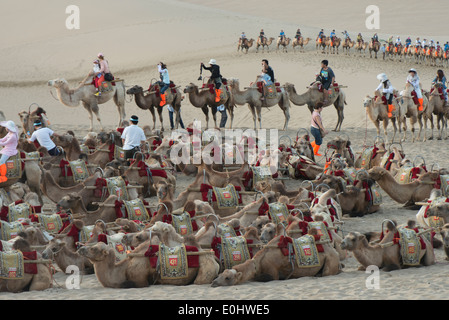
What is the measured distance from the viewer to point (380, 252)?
10633 mm

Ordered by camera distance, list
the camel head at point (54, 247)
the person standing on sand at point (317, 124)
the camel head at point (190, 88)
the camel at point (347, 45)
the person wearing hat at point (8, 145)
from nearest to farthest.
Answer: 1. the camel head at point (54, 247)
2. the person wearing hat at point (8, 145)
3. the person standing on sand at point (317, 124)
4. the camel head at point (190, 88)
5. the camel at point (347, 45)

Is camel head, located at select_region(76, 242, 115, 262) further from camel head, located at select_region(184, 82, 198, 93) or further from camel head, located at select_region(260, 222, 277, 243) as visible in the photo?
camel head, located at select_region(184, 82, 198, 93)

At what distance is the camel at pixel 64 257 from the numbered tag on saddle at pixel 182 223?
52.0 inches

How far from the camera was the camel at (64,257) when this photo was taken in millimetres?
10438

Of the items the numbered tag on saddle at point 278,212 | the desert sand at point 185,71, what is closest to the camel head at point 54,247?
the desert sand at point 185,71

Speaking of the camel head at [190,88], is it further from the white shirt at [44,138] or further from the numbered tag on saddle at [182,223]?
the numbered tag on saddle at [182,223]

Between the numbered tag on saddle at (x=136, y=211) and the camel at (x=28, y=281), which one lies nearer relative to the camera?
the camel at (x=28, y=281)

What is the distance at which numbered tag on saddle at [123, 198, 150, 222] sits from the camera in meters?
12.6

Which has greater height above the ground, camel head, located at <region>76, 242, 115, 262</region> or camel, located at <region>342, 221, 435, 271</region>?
camel head, located at <region>76, 242, 115, 262</region>

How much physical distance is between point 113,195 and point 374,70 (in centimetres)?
2590

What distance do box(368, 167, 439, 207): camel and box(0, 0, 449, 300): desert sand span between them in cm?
29

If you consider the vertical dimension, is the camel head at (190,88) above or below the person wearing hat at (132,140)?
above

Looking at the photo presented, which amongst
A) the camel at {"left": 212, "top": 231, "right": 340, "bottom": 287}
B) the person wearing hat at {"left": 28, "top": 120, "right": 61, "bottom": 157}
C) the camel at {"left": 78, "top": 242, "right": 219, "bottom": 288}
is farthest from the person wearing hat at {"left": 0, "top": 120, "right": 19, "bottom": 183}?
the camel at {"left": 212, "top": 231, "right": 340, "bottom": 287}

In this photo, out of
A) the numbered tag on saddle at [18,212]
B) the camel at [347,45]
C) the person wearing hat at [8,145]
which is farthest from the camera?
the camel at [347,45]
